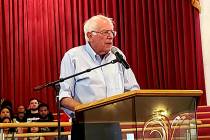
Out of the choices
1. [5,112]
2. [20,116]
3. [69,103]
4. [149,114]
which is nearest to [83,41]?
[20,116]

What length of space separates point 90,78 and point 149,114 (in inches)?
33.6

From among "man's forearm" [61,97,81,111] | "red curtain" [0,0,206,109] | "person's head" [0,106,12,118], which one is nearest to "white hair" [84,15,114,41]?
"man's forearm" [61,97,81,111]

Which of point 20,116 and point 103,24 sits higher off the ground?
point 103,24

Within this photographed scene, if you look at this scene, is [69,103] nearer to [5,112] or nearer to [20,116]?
[5,112]

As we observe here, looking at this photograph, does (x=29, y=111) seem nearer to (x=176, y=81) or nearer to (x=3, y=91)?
(x=3, y=91)

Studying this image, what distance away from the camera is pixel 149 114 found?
88.7 inches

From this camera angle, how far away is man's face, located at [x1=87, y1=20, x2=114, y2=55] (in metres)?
3.12

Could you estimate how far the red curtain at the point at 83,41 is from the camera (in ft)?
27.7

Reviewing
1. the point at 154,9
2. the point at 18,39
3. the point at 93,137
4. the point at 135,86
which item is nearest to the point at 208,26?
the point at 154,9

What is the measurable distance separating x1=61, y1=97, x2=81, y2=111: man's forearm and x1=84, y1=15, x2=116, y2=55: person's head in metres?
0.42

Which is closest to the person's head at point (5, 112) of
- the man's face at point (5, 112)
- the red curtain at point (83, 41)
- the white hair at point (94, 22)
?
the man's face at point (5, 112)

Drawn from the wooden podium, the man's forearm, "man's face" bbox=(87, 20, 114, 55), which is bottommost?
the wooden podium

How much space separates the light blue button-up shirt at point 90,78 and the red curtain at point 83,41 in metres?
5.36

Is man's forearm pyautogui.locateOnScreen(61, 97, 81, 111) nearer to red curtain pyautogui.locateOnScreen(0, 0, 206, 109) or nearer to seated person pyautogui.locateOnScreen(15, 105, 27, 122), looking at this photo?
seated person pyautogui.locateOnScreen(15, 105, 27, 122)
